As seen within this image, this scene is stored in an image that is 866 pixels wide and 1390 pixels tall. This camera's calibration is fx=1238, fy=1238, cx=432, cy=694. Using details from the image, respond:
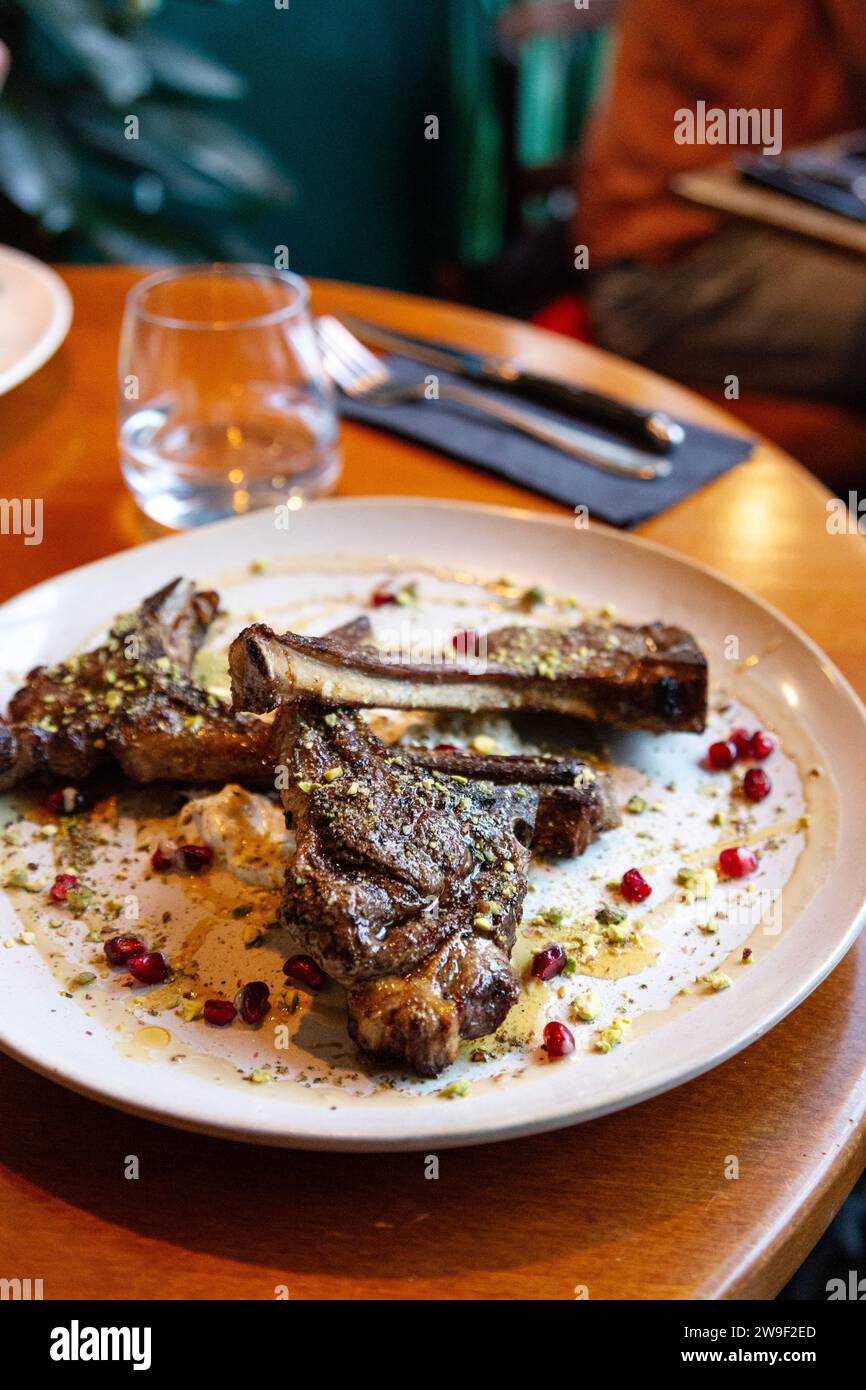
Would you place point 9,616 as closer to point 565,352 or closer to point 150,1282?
point 150,1282

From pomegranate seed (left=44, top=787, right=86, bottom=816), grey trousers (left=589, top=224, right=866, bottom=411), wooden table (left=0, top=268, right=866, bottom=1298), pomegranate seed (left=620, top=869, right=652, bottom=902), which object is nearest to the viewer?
wooden table (left=0, top=268, right=866, bottom=1298)

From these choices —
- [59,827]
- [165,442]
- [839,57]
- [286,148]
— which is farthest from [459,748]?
[286,148]

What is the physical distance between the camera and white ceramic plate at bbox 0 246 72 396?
243 cm

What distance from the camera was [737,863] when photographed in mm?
1421

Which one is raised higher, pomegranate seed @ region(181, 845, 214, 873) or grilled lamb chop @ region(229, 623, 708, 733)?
grilled lamb chop @ region(229, 623, 708, 733)

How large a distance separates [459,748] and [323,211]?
447 centimetres

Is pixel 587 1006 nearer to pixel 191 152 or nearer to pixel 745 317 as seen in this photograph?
pixel 745 317

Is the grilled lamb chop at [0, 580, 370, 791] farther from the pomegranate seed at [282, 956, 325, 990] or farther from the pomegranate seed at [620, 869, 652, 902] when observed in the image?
the pomegranate seed at [620, 869, 652, 902]

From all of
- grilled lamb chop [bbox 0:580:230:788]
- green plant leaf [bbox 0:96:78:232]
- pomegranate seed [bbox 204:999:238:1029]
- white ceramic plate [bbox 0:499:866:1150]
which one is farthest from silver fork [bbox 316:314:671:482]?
green plant leaf [bbox 0:96:78:232]

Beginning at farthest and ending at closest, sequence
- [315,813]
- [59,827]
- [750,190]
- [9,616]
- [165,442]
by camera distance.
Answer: [750,190], [165,442], [9,616], [59,827], [315,813]

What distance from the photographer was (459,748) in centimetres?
164

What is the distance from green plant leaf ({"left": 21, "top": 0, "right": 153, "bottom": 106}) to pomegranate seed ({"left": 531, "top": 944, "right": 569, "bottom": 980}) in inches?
145

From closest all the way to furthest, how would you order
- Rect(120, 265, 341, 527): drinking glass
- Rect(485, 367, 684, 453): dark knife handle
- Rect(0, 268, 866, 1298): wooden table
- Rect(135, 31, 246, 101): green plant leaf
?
1. Rect(0, 268, 866, 1298): wooden table
2. Rect(120, 265, 341, 527): drinking glass
3. Rect(485, 367, 684, 453): dark knife handle
4. Rect(135, 31, 246, 101): green plant leaf

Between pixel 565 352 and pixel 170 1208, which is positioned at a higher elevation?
pixel 565 352
